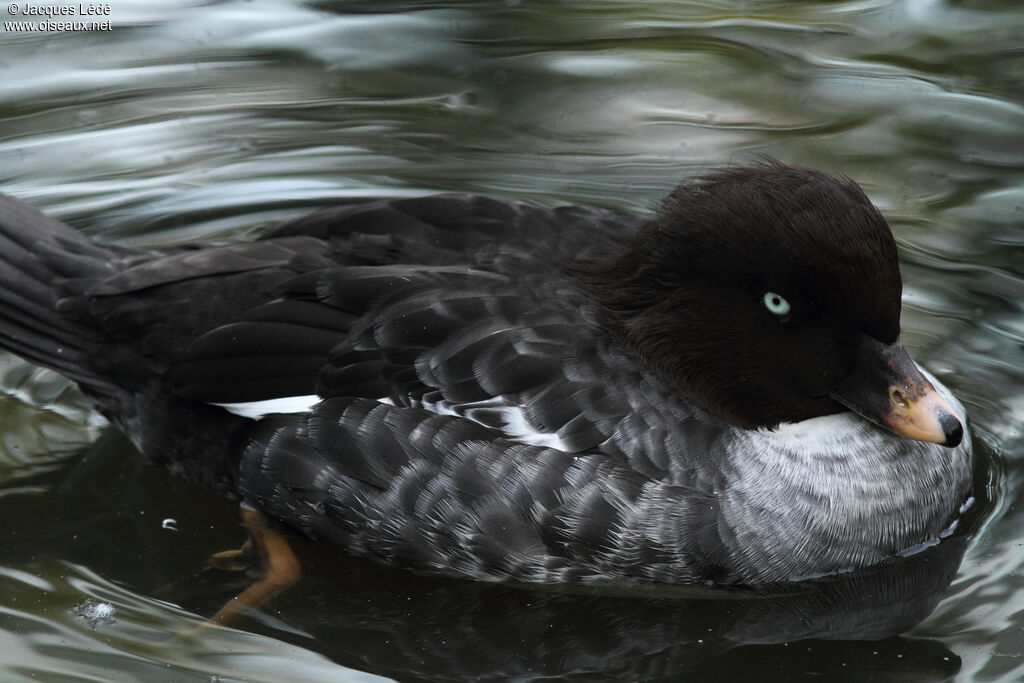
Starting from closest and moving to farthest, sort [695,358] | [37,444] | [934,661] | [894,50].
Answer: [934,661], [695,358], [37,444], [894,50]

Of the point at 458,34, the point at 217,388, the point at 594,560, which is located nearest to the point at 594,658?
the point at 594,560

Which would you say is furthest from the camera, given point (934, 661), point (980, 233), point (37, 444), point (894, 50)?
point (894, 50)

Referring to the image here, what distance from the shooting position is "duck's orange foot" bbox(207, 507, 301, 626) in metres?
4.46

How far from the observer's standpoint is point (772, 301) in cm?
433

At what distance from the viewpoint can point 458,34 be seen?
780cm

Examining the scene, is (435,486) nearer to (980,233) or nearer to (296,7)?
(980,233)

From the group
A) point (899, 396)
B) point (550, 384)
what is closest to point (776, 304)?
point (899, 396)

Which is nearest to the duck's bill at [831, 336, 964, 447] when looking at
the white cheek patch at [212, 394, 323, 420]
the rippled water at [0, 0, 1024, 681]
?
the rippled water at [0, 0, 1024, 681]

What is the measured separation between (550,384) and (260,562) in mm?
1154

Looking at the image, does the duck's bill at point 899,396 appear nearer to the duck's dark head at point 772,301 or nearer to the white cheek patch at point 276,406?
the duck's dark head at point 772,301

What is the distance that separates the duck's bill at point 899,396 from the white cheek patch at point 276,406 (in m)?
1.71

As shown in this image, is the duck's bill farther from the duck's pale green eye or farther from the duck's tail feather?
the duck's tail feather

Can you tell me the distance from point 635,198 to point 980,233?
1557 millimetres

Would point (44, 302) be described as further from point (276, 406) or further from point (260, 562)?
point (260, 562)
